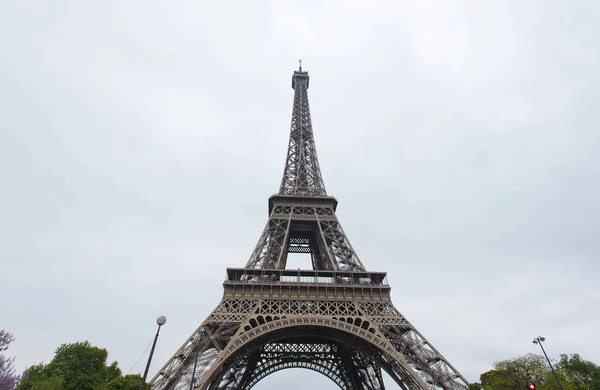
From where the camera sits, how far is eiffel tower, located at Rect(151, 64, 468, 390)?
72.4 ft

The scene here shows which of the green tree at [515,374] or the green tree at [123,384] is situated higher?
the green tree at [515,374]

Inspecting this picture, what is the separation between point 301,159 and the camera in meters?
41.7

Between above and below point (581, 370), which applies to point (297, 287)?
above

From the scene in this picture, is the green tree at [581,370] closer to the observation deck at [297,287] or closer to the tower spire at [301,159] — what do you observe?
the observation deck at [297,287]

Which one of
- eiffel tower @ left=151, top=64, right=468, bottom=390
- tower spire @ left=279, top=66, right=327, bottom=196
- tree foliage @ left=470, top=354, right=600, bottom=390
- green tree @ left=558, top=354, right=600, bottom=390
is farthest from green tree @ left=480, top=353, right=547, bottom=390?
tower spire @ left=279, top=66, right=327, bottom=196

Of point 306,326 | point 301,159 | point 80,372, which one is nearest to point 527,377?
point 306,326

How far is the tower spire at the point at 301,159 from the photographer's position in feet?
126

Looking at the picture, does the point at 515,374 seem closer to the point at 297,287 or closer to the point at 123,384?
the point at 297,287

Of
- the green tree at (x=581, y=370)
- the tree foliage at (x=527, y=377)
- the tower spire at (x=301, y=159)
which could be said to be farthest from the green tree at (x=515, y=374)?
the tower spire at (x=301, y=159)

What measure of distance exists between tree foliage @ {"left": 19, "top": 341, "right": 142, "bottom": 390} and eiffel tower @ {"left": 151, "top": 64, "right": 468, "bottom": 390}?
3450 millimetres

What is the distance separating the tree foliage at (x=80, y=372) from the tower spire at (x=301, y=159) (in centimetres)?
2209

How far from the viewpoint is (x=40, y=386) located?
1912 cm

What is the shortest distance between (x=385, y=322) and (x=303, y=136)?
27574 millimetres

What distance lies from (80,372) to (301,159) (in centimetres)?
2999
